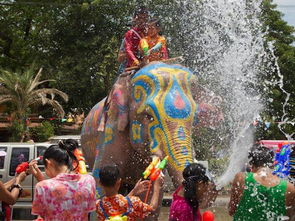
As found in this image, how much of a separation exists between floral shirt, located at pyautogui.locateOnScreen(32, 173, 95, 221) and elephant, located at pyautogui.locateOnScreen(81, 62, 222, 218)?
2570mm

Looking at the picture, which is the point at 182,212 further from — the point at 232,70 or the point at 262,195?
the point at 232,70

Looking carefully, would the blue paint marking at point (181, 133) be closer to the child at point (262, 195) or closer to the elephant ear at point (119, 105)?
the elephant ear at point (119, 105)

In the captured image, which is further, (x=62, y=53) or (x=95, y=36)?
(x=62, y=53)

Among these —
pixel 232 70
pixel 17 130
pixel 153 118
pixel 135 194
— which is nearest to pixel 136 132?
pixel 153 118

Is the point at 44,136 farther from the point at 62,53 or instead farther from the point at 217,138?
the point at 217,138

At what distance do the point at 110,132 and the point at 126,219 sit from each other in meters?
3.88

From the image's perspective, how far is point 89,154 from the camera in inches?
417

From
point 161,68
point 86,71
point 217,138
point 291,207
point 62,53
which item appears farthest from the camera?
point 62,53

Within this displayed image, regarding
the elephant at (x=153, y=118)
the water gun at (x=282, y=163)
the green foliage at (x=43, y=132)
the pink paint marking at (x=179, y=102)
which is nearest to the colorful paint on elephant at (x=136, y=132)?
the elephant at (x=153, y=118)

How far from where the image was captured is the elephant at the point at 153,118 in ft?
25.6

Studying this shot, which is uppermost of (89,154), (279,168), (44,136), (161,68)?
(161,68)

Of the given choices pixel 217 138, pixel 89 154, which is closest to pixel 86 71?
pixel 217 138

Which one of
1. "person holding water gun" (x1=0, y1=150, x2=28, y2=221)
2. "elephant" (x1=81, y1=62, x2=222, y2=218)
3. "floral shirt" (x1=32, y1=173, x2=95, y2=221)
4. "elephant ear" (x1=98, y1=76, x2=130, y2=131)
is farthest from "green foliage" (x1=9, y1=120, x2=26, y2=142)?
"floral shirt" (x1=32, y1=173, x2=95, y2=221)

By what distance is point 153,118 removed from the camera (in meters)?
8.10
